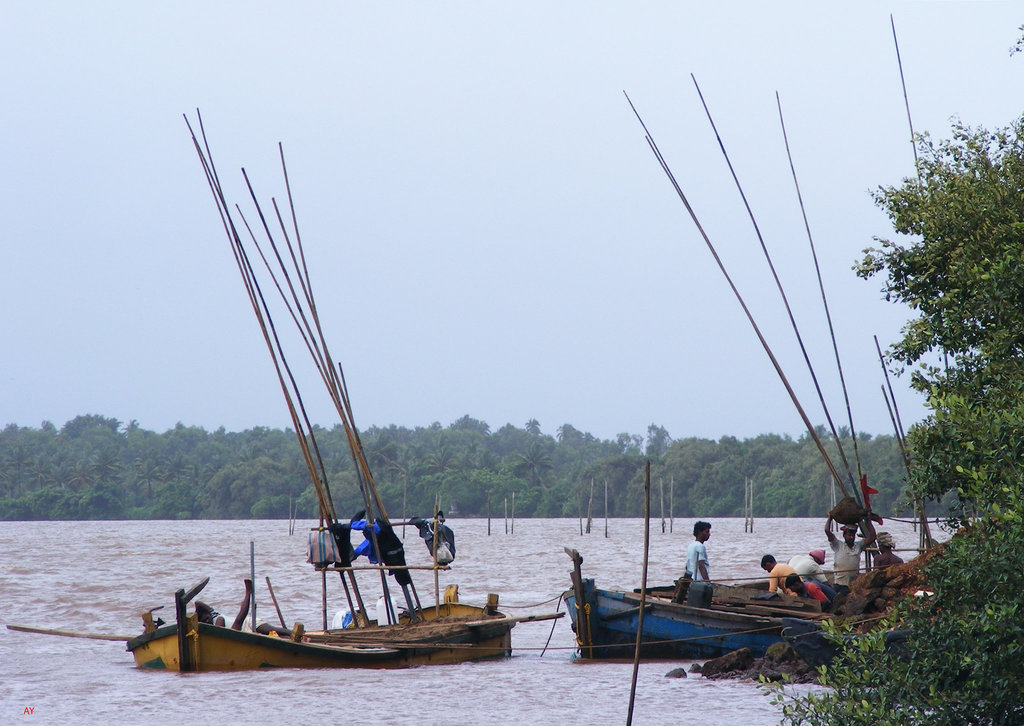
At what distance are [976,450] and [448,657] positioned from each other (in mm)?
8962

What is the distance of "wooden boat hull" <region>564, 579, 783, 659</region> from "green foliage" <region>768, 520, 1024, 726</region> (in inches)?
244

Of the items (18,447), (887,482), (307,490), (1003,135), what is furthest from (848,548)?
(18,447)

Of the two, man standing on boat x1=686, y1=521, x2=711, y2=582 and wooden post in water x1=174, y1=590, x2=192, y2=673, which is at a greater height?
man standing on boat x1=686, y1=521, x2=711, y2=582

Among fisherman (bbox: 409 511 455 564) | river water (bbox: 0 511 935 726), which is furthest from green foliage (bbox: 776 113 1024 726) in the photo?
fisherman (bbox: 409 511 455 564)

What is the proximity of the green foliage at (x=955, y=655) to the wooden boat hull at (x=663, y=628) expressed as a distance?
244 inches

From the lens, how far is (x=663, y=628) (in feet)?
43.0

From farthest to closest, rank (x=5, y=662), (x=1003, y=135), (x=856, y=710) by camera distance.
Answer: (x=5, y=662) → (x=1003, y=135) → (x=856, y=710)

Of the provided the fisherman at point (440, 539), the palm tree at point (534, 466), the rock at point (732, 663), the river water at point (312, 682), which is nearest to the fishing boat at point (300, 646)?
the river water at point (312, 682)

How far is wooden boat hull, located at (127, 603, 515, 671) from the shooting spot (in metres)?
12.4

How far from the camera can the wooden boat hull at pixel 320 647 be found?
12.4 meters

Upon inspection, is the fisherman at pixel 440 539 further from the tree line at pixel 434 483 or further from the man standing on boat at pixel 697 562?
the tree line at pixel 434 483

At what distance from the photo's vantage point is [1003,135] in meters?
7.64

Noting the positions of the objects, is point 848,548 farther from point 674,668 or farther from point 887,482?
point 887,482

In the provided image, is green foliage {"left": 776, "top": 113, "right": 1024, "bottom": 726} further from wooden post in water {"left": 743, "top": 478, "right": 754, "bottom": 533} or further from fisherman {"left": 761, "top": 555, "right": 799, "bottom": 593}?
wooden post in water {"left": 743, "top": 478, "right": 754, "bottom": 533}
